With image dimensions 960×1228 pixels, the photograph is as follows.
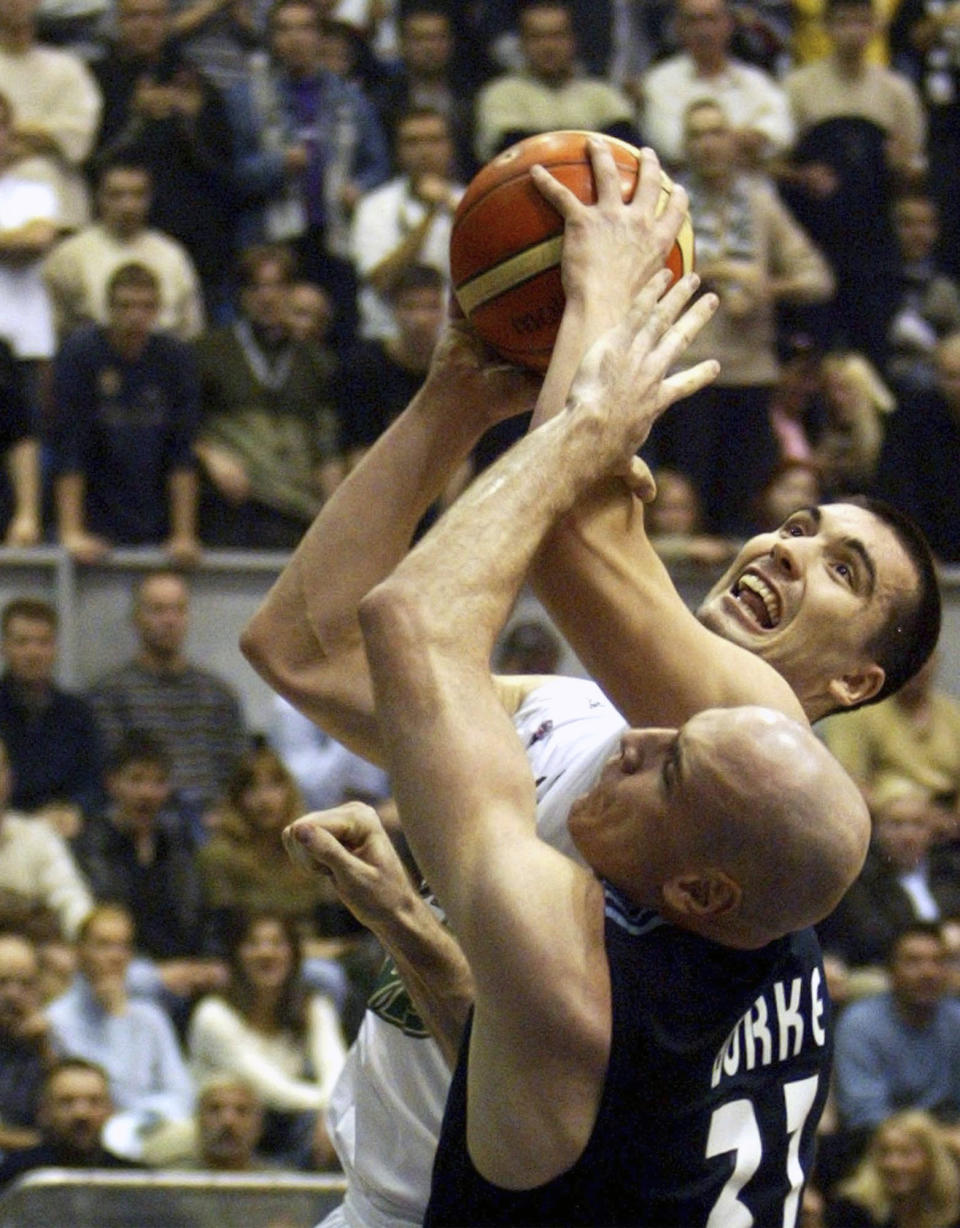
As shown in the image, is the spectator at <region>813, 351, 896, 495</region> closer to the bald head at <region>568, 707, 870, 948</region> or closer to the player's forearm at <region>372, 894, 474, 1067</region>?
the player's forearm at <region>372, 894, 474, 1067</region>

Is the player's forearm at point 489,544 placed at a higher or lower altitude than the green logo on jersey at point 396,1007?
higher

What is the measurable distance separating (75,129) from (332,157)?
1.08 metres

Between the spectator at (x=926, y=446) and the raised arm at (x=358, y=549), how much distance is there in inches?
246

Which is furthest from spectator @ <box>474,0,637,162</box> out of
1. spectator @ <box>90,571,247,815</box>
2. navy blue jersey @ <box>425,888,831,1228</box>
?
navy blue jersey @ <box>425,888,831,1228</box>

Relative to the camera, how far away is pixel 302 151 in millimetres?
10180

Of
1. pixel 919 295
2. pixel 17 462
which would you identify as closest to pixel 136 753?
pixel 17 462

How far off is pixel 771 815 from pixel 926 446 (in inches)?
291

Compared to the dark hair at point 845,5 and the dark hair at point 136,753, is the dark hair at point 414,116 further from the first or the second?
the dark hair at point 136,753

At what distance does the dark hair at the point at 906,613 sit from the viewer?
360cm

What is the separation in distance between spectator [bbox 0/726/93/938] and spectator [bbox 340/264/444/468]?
189 cm

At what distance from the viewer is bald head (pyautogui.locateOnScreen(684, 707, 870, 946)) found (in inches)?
107

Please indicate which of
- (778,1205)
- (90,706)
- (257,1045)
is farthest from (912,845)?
(778,1205)

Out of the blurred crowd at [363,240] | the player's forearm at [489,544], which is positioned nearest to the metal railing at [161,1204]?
the player's forearm at [489,544]

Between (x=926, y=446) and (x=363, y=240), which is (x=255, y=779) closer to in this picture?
(x=363, y=240)
